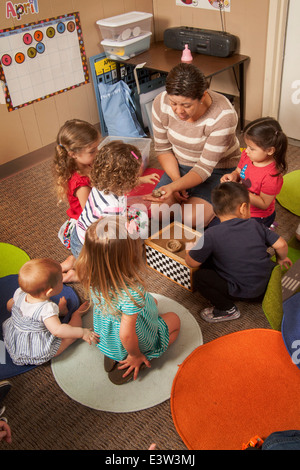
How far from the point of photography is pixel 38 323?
1.57 meters

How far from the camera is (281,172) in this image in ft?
6.12

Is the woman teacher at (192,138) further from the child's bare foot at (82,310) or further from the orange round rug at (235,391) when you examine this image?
the orange round rug at (235,391)

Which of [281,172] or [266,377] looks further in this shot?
[281,172]

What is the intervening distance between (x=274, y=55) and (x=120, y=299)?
6.76 ft

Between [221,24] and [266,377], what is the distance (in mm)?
2302

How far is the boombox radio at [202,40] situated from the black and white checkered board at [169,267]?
5.14 feet

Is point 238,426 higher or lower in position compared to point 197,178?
lower

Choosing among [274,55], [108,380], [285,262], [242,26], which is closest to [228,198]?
[285,262]

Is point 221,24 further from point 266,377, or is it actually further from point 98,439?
point 98,439

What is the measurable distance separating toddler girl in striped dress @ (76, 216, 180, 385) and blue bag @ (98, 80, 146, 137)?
169 centimetres
